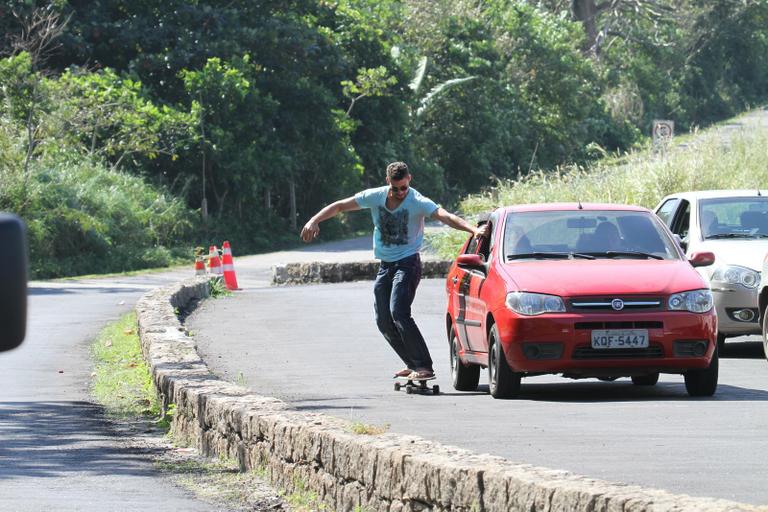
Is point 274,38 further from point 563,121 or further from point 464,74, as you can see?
point 563,121

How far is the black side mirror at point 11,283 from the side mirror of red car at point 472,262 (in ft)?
31.7

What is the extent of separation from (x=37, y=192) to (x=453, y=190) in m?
22.6

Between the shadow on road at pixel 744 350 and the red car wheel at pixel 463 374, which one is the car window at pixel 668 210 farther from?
the red car wheel at pixel 463 374

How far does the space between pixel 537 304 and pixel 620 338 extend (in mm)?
653

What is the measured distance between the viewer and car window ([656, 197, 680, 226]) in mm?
17547

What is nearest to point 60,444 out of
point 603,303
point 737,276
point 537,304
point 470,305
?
point 537,304

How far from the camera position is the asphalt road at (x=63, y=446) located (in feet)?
27.6

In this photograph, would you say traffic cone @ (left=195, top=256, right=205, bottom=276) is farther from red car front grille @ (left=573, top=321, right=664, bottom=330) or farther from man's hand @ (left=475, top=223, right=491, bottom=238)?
red car front grille @ (left=573, top=321, right=664, bottom=330)

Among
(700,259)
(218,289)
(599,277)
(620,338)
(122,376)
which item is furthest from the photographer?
(218,289)

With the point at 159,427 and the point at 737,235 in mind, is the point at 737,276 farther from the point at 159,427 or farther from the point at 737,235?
the point at 159,427

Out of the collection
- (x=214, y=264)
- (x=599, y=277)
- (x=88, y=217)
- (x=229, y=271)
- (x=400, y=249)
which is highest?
(x=88, y=217)

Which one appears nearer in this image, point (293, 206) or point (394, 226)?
point (394, 226)

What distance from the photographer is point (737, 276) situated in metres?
16.0

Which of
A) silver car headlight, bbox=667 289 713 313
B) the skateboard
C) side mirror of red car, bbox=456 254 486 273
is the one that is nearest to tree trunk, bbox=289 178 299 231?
side mirror of red car, bbox=456 254 486 273
